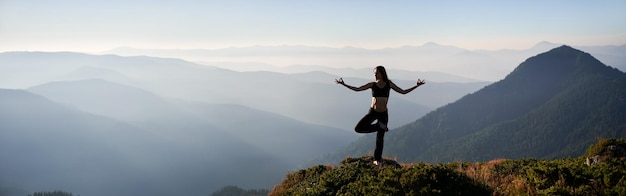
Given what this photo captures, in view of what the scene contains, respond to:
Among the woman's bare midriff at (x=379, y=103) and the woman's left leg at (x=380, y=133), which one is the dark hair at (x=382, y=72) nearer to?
the woman's bare midriff at (x=379, y=103)

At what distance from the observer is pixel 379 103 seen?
14344 millimetres

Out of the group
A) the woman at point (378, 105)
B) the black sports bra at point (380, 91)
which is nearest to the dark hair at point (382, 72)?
the woman at point (378, 105)

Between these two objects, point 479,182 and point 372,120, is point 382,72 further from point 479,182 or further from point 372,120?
point 479,182

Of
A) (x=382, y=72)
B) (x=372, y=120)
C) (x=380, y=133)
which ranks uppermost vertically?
(x=382, y=72)

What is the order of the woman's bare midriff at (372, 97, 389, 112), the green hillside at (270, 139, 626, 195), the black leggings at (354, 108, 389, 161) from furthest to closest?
1. the black leggings at (354, 108, 389, 161)
2. the woman's bare midriff at (372, 97, 389, 112)
3. the green hillside at (270, 139, 626, 195)

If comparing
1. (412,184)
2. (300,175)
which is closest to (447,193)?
(412,184)

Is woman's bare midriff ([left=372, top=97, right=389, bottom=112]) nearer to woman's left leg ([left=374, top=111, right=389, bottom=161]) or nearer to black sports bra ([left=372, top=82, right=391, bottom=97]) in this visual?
black sports bra ([left=372, top=82, right=391, bottom=97])

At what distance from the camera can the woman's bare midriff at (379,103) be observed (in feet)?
46.8

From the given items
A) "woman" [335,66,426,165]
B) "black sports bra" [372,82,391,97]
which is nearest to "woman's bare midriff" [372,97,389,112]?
"woman" [335,66,426,165]

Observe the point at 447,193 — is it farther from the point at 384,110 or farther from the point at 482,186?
the point at 384,110

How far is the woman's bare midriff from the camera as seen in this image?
46.8 ft

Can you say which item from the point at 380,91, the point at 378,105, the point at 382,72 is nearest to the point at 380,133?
the point at 378,105

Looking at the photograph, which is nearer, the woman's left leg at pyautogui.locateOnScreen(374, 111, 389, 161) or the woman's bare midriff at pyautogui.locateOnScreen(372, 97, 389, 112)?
the woman's bare midriff at pyautogui.locateOnScreen(372, 97, 389, 112)

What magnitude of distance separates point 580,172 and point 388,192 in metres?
5.20
